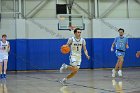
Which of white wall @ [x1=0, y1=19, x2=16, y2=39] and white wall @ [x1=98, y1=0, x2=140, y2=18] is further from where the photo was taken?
white wall @ [x1=98, y1=0, x2=140, y2=18]

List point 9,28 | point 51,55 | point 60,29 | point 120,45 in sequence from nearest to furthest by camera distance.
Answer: point 120,45, point 9,28, point 51,55, point 60,29

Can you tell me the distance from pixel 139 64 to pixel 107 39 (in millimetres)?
3094

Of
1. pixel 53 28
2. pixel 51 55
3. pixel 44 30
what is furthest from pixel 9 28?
pixel 51 55

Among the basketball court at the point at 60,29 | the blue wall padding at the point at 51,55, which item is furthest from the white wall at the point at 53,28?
the blue wall padding at the point at 51,55

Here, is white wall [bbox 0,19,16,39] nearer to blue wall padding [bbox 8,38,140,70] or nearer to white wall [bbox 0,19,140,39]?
white wall [bbox 0,19,140,39]

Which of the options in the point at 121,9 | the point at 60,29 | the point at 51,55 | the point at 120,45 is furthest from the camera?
the point at 121,9

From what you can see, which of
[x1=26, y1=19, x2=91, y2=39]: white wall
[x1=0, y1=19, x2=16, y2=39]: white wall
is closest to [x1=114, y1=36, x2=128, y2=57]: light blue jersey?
[x1=26, y1=19, x2=91, y2=39]: white wall

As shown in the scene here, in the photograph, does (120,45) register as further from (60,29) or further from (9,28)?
(9,28)

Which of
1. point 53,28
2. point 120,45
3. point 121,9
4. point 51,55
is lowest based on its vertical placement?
point 51,55

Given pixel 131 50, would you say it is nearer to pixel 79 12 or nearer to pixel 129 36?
pixel 129 36

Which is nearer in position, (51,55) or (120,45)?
(120,45)

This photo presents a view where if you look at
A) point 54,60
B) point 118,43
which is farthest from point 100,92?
point 54,60

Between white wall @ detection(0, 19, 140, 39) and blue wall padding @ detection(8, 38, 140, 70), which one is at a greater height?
white wall @ detection(0, 19, 140, 39)

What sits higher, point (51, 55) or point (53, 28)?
point (53, 28)
